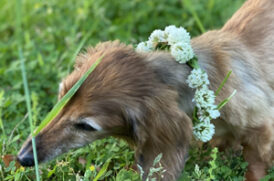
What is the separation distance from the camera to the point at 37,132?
2666 mm

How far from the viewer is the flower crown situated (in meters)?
2.83

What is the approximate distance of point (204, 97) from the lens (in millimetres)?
2842

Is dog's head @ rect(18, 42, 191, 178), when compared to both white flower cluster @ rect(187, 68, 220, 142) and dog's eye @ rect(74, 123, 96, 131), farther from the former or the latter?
white flower cluster @ rect(187, 68, 220, 142)

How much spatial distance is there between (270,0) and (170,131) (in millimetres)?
1430

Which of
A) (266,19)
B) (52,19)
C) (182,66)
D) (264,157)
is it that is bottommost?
(264,157)

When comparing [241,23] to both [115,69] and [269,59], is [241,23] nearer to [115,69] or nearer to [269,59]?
[269,59]

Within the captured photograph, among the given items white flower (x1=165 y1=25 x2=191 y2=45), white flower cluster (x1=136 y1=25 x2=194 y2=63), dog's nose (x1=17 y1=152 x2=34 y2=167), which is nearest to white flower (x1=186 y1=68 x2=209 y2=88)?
white flower cluster (x1=136 y1=25 x2=194 y2=63)

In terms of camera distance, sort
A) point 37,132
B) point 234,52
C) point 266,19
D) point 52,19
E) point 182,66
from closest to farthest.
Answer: point 37,132 → point 182,66 → point 234,52 → point 266,19 → point 52,19

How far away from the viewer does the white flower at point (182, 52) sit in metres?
2.84

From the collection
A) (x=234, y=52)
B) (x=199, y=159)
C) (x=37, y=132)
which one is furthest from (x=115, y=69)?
(x=199, y=159)

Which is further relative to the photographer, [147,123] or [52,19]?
[52,19]

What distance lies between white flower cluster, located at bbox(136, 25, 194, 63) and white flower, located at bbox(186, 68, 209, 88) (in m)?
0.10

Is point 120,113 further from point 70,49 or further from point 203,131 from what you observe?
point 70,49

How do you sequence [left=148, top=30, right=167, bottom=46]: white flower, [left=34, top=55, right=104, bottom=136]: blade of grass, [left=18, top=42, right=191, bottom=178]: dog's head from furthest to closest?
[left=148, top=30, right=167, bottom=46]: white flower < [left=18, top=42, right=191, bottom=178]: dog's head < [left=34, top=55, right=104, bottom=136]: blade of grass
